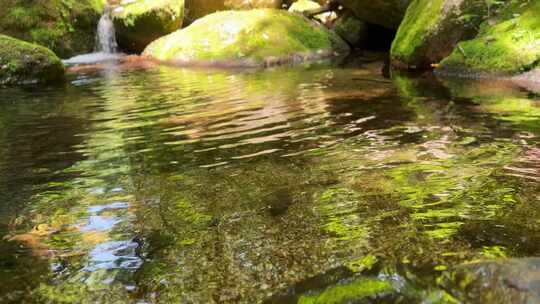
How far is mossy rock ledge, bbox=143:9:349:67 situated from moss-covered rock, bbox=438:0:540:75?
19.3ft

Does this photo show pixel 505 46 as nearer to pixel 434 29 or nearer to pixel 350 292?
pixel 434 29

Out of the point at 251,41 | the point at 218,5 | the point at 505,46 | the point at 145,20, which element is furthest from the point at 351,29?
the point at 505,46

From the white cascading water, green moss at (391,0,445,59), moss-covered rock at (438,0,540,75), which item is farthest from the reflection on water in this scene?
the white cascading water

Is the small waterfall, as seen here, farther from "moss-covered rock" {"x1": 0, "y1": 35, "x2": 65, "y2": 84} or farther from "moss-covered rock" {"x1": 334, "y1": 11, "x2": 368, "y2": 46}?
"moss-covered rock" {"x1": 334, "y1": 11, "x2": 368, "y2": 46}

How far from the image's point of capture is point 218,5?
21.3 metres

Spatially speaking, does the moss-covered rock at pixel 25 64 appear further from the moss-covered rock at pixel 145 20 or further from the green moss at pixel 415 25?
A: the green moss at pixel 415 25

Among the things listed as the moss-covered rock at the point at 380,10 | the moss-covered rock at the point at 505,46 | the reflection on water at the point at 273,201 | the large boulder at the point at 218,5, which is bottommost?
the reflection on water at the point at 273,201

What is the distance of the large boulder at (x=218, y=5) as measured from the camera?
A: 2039cm

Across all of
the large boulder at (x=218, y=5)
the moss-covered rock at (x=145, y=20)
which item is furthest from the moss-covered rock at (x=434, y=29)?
the moss-covered rock at (x=145, y=20)

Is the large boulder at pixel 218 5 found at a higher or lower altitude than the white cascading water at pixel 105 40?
higher

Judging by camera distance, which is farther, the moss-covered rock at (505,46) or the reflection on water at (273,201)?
the moss-covered rock at (505,46)

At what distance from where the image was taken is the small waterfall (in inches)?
795

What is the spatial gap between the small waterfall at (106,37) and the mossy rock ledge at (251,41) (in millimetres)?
3069

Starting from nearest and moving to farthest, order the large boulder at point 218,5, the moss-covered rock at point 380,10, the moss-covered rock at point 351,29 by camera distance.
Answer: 1. the moss-covered rock at point 380,10
2. the moss-covered rock at point 351,29
3. the large boulder at point 218,5
